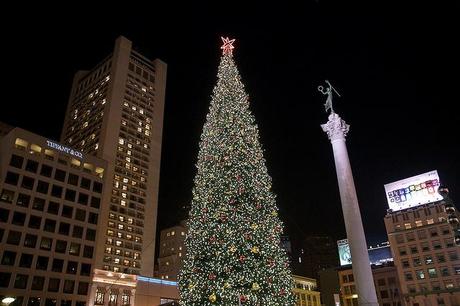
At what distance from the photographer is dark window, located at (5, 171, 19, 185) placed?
58.0 m

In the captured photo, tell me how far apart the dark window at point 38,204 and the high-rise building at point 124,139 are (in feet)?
81.7

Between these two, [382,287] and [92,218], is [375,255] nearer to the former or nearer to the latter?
[382,287]

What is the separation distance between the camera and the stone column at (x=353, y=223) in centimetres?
2669

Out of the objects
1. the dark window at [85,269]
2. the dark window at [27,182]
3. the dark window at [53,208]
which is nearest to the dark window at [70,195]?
the dark window at [53,208]

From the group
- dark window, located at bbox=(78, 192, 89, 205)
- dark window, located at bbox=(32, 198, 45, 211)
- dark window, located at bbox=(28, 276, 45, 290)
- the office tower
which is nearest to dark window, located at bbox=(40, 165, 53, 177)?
the office tower

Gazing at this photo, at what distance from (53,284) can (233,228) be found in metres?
48.9

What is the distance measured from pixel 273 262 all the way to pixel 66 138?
108 meters

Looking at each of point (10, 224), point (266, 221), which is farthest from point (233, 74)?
point (10, 224)

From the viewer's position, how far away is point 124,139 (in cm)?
10212

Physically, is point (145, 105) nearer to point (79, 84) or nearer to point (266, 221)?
point (79, 84)

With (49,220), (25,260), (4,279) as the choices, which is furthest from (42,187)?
(4,279)

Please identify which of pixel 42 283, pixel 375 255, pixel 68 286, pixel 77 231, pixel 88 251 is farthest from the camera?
pixel 375 255

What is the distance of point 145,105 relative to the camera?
113000 millimetres

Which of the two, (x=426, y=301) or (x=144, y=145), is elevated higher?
(x=144, y=145)
